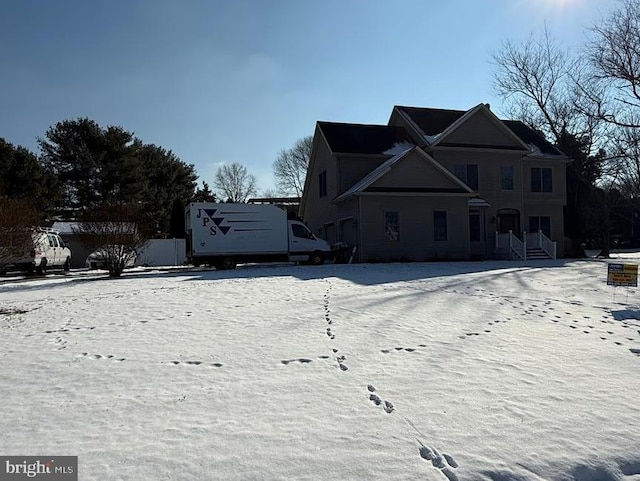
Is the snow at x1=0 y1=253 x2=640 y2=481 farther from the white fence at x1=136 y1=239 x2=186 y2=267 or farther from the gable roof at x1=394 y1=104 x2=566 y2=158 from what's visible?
the white fence at x1=136 y1=239 x2=186 y2=267

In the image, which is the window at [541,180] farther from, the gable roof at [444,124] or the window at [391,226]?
the window at [391,226]

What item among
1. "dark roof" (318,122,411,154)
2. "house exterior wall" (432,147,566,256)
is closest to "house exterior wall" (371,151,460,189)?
"house exterior wall" (432,147,566,256)

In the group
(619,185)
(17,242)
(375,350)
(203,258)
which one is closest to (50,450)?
(375,350)

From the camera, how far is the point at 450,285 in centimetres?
1343

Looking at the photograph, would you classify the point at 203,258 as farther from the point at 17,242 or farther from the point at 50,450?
the point at 50,450

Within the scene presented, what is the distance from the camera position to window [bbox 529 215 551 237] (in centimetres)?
2920

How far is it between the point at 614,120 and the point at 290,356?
88.0 feet

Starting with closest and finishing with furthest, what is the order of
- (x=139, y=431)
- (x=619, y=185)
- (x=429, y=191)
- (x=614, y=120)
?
1. (x=139, y=431)
2. (x=429, y=191)
3. (x=614, y=120)
4. (x=619, y=185)

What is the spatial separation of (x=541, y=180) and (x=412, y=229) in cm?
1100

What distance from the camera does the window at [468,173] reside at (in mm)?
26844

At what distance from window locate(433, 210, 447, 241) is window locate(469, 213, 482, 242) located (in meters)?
2.98

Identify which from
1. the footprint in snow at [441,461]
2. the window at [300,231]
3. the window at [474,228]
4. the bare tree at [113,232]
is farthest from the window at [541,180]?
the footprint in snow at [441,461]

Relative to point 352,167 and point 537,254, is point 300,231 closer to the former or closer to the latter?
point 352,167

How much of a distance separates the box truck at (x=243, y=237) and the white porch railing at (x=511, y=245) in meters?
10.3
